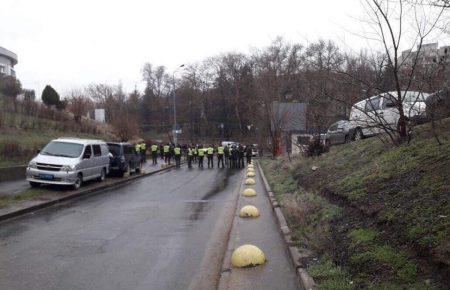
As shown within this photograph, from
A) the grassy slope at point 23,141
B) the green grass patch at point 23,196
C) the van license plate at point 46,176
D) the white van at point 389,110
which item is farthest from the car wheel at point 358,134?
the grassy slope at point 23,141

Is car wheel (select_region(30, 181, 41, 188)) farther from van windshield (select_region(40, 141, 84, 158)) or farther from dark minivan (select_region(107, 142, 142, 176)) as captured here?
dark minivan (select_region(107, 142, 142, 176))

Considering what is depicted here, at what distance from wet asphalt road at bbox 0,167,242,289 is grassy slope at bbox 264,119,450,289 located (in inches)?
76.2

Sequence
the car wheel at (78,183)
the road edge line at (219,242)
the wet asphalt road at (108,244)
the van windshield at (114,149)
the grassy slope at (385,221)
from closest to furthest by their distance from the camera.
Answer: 1. the grassy slope at (385,221)
2. the road edge line at (219,242)
3. the wet asphalt road at (108,244)
4. the car wheel at (78,183)
5. the van windshield at (114,149)

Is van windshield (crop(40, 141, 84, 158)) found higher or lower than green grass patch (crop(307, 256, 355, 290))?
higher

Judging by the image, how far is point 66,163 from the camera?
16.8 metres

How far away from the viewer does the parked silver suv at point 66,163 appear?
16.4 meters

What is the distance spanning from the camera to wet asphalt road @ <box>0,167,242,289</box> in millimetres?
6384

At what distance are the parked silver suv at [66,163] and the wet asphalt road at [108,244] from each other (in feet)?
6.30

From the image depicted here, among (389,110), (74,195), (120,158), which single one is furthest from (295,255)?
(120,158)

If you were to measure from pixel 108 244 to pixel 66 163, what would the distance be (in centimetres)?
890

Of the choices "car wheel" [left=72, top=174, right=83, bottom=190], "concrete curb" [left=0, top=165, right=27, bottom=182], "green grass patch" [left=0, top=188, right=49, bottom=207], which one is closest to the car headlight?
"car wheel" [left=72, top=174, right=83, bottom=190]

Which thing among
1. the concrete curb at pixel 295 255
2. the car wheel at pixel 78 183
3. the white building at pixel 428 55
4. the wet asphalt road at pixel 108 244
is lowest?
the wet asphalt road at pixel 108 244

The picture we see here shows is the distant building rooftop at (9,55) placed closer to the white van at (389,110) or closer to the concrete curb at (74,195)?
the concrete curb at (74,195)

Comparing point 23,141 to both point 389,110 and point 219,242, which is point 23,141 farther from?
point 219,242
